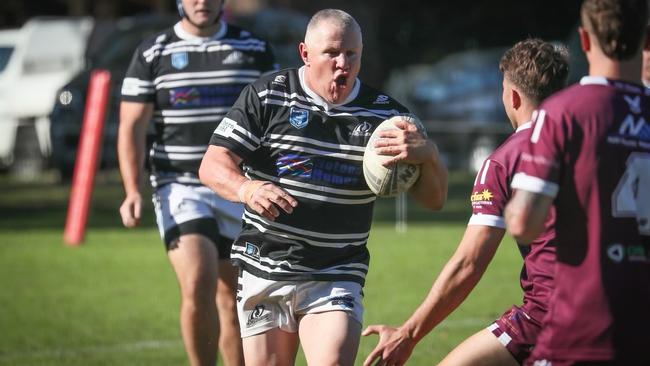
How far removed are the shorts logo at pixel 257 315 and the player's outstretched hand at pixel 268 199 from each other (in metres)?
0.59

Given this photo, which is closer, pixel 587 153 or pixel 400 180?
pixel 587 153

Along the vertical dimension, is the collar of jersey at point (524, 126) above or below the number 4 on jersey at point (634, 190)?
below

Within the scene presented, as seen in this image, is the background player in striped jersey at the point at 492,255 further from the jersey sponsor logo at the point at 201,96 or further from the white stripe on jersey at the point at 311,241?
the jersey sponsor logo at the point at 201,96

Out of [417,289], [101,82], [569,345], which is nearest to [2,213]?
[101,82]

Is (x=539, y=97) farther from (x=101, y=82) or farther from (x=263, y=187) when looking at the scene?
(x=101, y=82)

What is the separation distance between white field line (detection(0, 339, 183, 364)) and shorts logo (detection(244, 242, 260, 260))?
12.2 feet

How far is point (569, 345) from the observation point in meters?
4.20

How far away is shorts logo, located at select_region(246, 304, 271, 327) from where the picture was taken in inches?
223

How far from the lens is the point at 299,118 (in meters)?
5.61

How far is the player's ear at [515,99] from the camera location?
17.7ft

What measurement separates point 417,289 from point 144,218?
8.96 metres

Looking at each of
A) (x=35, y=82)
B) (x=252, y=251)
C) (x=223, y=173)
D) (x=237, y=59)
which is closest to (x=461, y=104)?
(x=35, y=82)

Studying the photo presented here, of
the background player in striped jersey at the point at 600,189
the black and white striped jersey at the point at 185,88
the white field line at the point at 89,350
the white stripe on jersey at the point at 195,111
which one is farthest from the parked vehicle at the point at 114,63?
the background player in striped jersey at the point at 600,189

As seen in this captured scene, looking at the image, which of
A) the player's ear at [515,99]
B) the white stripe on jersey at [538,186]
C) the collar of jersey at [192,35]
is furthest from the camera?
the collar of jersey at [192,35]
